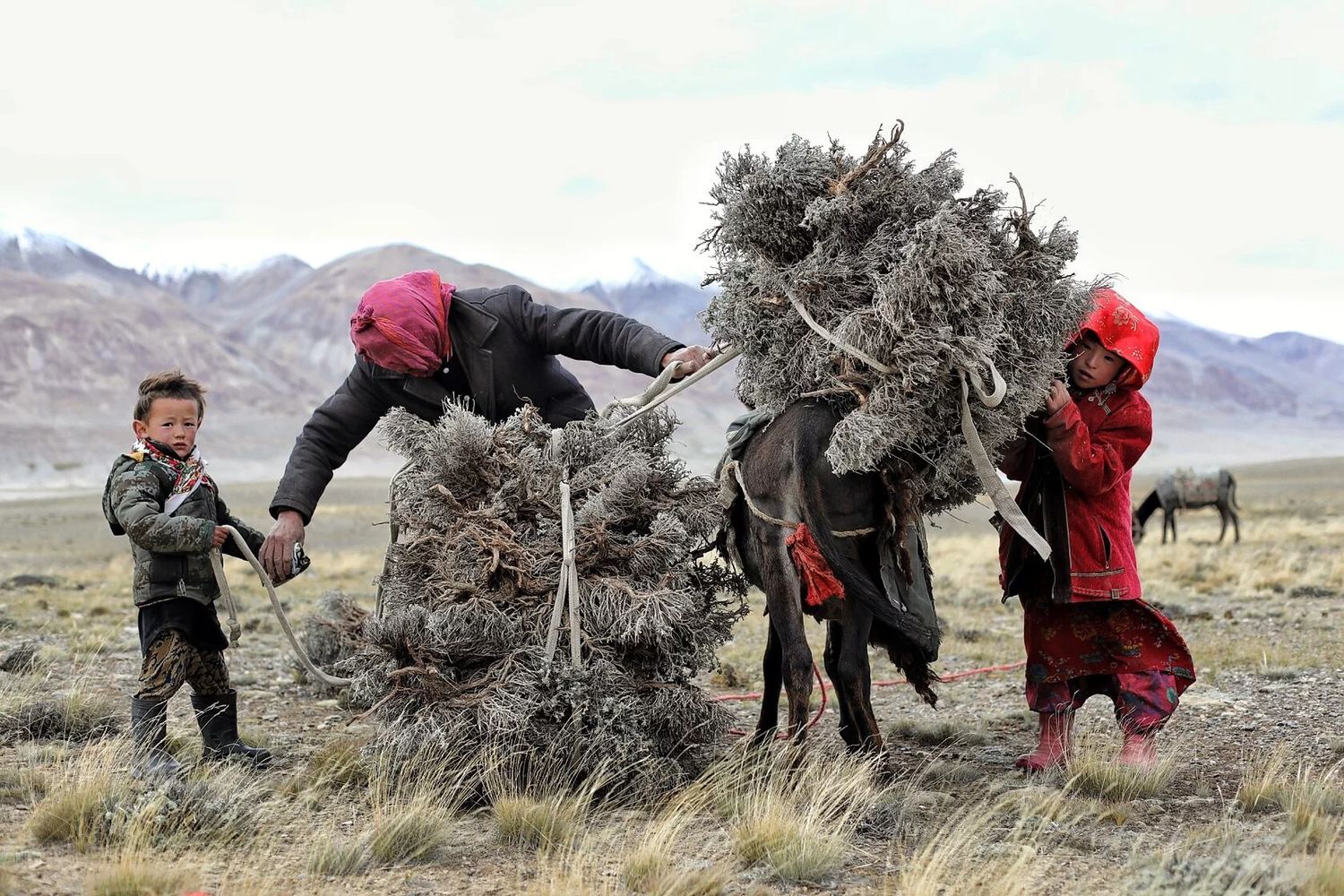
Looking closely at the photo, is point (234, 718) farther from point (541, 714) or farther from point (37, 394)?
point (37, 394)

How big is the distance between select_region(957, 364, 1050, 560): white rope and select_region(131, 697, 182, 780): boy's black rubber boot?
3.32 m

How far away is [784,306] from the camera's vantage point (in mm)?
4719

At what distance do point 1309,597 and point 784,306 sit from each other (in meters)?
10.4

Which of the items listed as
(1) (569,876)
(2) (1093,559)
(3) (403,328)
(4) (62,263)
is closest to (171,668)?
(3) (403,328)

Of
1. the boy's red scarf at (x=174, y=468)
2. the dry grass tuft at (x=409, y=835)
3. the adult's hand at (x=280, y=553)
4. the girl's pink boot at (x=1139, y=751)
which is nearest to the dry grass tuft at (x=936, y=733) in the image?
the girl's pink boot at (x=1139, y=751)

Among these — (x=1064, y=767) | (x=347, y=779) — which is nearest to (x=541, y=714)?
(x=347, y=779)

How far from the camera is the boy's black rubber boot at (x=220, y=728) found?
518 cm

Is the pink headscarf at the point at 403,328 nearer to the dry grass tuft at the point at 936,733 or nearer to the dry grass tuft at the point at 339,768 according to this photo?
the dry grass tuft at the point at 339,768

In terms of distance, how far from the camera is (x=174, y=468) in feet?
16.6

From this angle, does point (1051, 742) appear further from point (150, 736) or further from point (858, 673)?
point (150, 736)

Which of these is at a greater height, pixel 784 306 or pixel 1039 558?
pixel 784 306

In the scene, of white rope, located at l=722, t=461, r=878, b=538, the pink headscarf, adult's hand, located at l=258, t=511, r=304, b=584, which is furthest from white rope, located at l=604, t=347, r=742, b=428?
adult's hand, located at l=258, t=511, r=304, b=584

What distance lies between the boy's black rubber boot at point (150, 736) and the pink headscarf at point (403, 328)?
1.76m

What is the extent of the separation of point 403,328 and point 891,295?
7.46 feet
